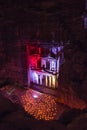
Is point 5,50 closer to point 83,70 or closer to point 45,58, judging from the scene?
point 45,58

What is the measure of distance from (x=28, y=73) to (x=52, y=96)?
181 centimetres

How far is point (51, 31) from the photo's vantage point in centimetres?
1116

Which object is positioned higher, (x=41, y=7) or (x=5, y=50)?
(x=41, y=7)

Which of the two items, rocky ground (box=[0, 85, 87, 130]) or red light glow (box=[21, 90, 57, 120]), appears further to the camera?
red light glow (box=[21, 90, 57, 120])

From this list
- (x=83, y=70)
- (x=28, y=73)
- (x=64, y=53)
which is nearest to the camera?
(x=83, y=70)

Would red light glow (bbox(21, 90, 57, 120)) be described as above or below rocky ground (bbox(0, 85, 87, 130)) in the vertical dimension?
below

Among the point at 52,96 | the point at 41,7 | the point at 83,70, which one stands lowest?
the point at 52,96

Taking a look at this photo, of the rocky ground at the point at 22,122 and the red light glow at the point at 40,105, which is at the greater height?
the rocky ground at the point at 22,122

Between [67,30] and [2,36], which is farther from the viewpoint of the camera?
[2,36]

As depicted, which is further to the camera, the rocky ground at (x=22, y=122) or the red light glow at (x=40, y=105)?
the red light glow at (x=40, y=105)

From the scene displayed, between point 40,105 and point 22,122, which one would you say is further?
point 40,105

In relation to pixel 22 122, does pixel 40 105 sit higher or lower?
lower

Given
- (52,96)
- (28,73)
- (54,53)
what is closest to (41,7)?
(54,53)

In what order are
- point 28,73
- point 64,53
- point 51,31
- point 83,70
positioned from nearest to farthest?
point 83,70
point 64,53
point 51,31
point 28,73
